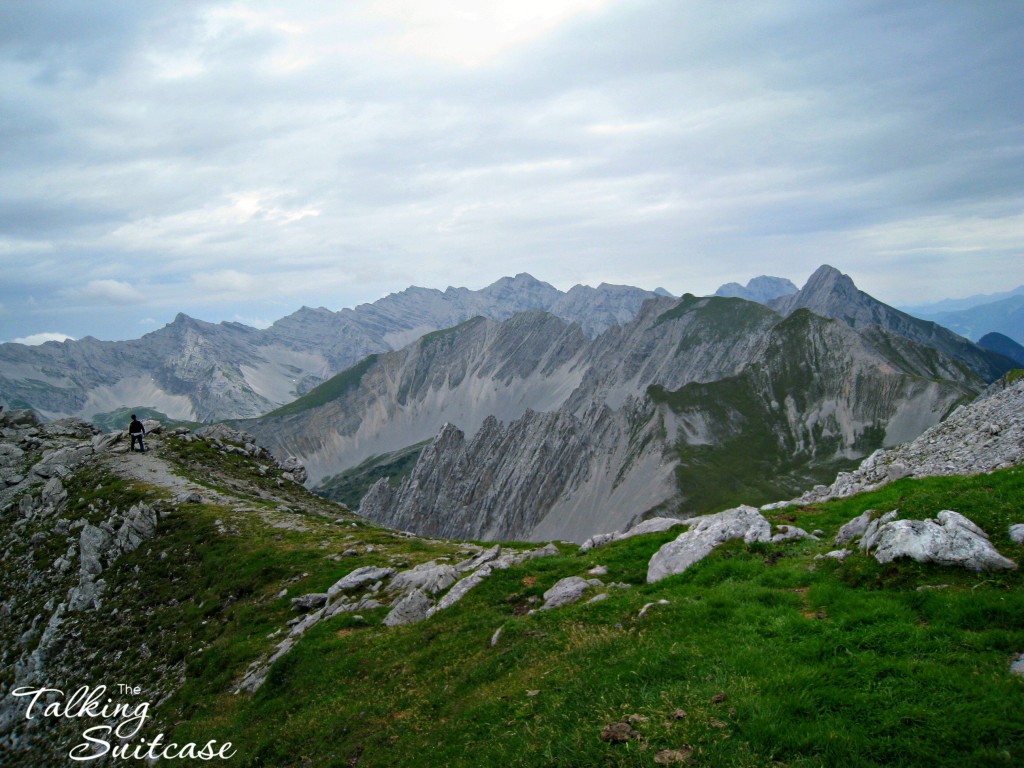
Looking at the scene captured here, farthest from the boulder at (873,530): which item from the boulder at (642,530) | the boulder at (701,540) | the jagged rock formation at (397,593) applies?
the jagged rock formation at (397,593)

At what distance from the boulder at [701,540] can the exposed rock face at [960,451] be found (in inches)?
319

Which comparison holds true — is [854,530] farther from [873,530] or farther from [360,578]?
[360,578]

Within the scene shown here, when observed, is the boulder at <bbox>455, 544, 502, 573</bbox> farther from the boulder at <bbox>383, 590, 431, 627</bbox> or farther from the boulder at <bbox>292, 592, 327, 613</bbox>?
the boulder at <bbox>292, 592, 327, 613</bbox>

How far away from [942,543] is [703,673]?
24.3 ft

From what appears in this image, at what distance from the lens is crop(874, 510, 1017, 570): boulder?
43.3 feet

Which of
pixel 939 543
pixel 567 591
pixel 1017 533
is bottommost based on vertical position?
pixel 567 591

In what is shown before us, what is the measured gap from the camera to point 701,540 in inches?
784

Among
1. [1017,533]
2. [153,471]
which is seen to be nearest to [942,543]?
[1017,533]

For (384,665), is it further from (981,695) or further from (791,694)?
(981,695)

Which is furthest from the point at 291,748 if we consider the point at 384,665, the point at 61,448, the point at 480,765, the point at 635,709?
the point at 61,448

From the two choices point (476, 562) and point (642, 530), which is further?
point (476, 562)

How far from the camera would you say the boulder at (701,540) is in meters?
19.0

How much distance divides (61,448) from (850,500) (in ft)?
245

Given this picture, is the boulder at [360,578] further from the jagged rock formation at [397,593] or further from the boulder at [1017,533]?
the boulder at [1017,533]
